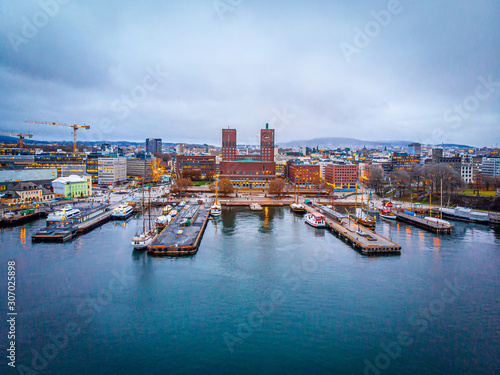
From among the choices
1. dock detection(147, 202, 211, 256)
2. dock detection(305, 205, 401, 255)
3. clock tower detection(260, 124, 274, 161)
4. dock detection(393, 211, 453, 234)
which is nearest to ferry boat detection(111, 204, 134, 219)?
dock detection(147, 202, 211, 256)

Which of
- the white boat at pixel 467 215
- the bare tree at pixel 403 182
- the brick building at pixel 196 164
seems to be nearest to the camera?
the white boat at pixel 467 215

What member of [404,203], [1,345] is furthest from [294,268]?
[404,203]

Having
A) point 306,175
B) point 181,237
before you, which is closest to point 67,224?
point 181,237

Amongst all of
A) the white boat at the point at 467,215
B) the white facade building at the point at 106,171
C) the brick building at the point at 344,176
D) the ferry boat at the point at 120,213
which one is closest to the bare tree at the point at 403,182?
Result: the brick building at the point at 344,176

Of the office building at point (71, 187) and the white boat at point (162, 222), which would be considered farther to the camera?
the office building at point (71, 187)

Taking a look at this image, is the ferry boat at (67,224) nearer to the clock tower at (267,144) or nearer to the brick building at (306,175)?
the brick building at (306,175)

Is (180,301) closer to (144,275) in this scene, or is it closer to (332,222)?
(144,275)

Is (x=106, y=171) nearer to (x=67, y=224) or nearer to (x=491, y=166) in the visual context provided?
(x=67, y=224)
